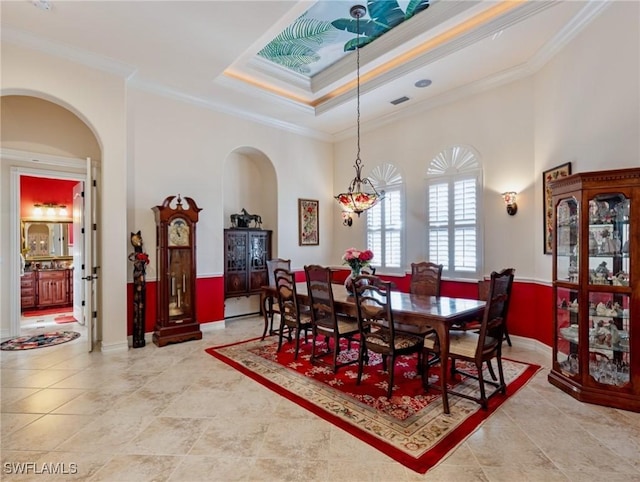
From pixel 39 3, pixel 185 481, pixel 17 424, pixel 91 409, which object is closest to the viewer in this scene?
pixel 185 481

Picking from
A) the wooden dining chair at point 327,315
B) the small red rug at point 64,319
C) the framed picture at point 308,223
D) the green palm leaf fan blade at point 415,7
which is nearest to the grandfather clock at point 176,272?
the wooden dining chair at point 327,315

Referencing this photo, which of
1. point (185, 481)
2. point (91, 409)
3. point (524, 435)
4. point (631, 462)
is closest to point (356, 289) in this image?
point (524, 435)

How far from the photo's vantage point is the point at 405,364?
3.82m

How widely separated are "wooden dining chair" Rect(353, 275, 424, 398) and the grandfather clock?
272cm

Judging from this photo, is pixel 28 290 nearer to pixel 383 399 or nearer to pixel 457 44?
pixel 383 399

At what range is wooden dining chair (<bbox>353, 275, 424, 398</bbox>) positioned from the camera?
9.81 ft

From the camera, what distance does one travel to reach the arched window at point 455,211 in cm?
492

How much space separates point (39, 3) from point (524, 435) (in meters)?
5.50

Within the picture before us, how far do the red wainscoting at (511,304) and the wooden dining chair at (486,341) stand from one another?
4.97 feet

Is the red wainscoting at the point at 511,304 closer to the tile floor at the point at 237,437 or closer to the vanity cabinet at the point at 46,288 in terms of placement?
the tile floor at the point at 237,437

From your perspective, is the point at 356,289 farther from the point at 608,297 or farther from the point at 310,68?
the point at 310,68

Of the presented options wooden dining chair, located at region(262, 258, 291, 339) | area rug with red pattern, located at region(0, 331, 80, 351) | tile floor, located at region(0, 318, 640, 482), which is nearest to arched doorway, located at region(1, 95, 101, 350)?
area rug with red pattern, located at region(0, 331, 80, 351)

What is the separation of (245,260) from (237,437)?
12.2ft

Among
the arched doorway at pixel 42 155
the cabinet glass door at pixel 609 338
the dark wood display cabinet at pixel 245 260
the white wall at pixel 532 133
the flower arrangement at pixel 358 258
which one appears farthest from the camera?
the dark wood display cabinet at pixel 245 260
